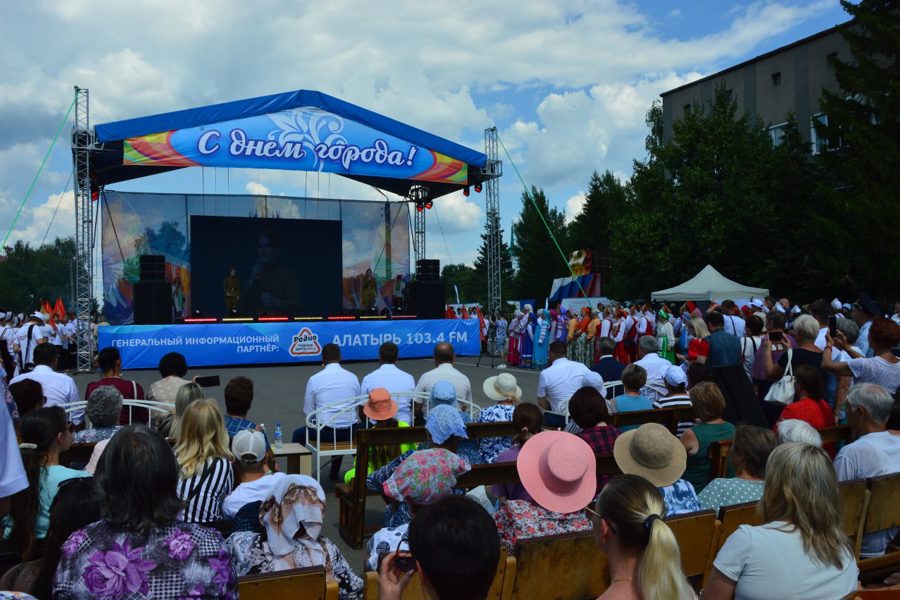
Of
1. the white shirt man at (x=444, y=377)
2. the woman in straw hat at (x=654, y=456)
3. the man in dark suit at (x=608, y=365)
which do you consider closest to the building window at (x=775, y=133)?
the man in dark suit at (x=608, y=365)

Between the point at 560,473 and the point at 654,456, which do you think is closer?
the point at 560,473

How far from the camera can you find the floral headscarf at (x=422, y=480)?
310cm

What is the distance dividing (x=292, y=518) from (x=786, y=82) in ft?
116

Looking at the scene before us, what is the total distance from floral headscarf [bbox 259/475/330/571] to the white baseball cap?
37.8 inches

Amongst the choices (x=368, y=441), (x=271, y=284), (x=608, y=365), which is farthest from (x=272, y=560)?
(x=271, y=284)

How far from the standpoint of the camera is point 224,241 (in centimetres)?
2500

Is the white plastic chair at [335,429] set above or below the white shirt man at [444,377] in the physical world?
below

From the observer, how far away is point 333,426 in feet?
22.1

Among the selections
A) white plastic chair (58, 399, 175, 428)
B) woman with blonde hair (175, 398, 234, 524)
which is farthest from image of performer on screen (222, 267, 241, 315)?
woman with blonde hair (175, 398, 234, 524)

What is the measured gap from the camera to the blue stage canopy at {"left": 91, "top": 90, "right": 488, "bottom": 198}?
1884 cm

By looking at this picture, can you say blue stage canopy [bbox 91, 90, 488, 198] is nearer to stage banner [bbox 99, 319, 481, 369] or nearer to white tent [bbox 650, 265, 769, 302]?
stage banner [bbox 99, 319, 481, 369]

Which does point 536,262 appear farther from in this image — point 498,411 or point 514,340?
point 498,411

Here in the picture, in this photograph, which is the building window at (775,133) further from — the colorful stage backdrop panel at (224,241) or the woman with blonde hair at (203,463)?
the woman with blonde hair at (203,463)

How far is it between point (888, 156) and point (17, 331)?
79.2 feet
